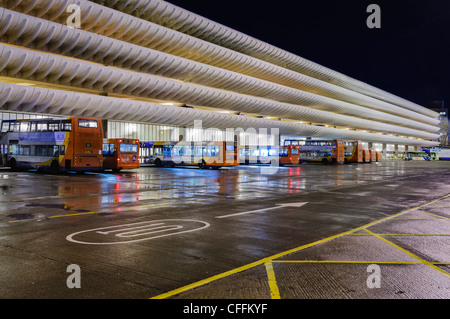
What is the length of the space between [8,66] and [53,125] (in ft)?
50.1

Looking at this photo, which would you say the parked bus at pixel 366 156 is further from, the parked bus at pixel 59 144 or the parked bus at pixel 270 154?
the parked bus at pixel 59 144

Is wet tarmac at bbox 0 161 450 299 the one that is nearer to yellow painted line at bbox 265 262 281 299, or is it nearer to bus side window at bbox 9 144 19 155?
yellow painted line at bbox 265 262 281 299

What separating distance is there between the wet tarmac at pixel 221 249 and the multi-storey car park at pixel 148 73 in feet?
104

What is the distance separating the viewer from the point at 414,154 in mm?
112000

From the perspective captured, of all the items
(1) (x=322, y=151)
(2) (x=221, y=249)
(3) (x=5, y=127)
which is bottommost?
(2) (x=221, y=249)

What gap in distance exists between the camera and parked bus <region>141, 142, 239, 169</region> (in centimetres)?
3847

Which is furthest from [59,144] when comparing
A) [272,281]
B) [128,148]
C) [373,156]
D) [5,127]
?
Answer: [373,156]

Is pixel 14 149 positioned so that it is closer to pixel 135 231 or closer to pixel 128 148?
pixel 128 148

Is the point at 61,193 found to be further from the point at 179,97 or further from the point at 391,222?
the point at 179,97

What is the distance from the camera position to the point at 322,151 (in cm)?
5741

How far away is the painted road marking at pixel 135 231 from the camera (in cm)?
763

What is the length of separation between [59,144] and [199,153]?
49.9 ft

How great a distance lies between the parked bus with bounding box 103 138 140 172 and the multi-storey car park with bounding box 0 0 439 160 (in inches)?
517

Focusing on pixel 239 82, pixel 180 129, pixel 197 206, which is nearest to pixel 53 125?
pixel 197 206
